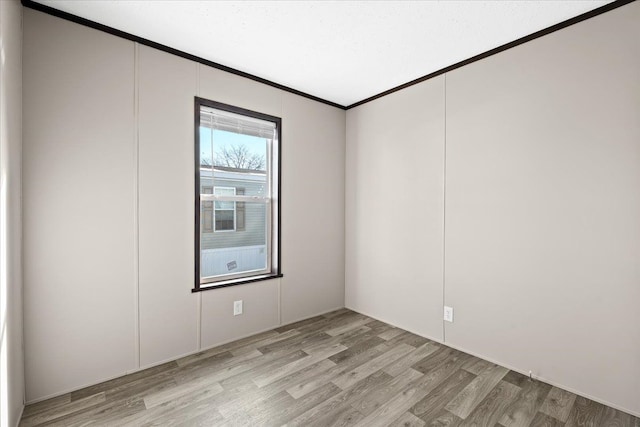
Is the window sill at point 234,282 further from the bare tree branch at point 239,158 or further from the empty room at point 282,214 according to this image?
the bare tree branch at point 239,158

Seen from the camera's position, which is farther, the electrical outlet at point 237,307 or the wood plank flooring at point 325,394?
the electrical outlet at point 237,307

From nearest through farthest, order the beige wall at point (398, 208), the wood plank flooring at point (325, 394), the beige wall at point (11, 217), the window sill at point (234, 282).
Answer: the beige wall at point (11, 217)
the wood plank flooring at point (325, 394)
the window sill at point (234, 282)
the beige wall at point (398, 208)

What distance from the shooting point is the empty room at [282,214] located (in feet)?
6.30

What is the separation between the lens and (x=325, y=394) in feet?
6.88

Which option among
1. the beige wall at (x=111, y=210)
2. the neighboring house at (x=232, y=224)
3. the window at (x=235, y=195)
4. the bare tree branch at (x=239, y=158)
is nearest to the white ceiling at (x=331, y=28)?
the beige wall at (x=111, y=210)

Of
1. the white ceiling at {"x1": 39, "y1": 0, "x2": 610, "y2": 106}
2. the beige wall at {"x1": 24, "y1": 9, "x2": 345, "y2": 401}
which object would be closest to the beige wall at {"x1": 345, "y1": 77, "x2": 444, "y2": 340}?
the white ceiling at {"x1": 39, "y1": 0, "x2": 610, "y2": 106}

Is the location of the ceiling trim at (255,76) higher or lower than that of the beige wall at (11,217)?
higher

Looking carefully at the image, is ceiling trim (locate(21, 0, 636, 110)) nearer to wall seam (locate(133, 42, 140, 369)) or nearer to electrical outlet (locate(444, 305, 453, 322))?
wall seam (locate(133, 42, 140, 369))

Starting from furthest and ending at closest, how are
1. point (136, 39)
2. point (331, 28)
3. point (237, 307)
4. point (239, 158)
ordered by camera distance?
1. point (239, 158)
2. point (237, 307)
3. point (136, 39)
4. point (331, 28)

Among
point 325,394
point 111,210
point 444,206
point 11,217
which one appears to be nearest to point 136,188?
point 111,210

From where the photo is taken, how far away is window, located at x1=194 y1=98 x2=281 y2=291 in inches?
109

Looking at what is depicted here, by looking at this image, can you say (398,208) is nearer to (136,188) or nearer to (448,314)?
(448,314)

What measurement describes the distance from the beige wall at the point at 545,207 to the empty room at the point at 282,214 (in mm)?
13

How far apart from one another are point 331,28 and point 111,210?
203 centimetres
